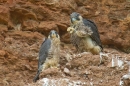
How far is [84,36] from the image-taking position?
8.70 m

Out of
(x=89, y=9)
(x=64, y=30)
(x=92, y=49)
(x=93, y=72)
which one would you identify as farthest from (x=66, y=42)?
(x=93, y=72)

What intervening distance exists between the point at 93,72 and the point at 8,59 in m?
1.90

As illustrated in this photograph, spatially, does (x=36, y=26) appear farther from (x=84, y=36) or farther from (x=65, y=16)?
(x=84, y=36)

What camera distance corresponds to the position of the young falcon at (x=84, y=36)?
870 centimetres

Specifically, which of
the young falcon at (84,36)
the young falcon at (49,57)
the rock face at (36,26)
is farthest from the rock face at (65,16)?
the young falcon at (49,57)

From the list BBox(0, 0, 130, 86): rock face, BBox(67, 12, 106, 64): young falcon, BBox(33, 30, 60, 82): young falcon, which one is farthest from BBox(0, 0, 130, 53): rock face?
BBox(33, 30, 60, 82): young falcon

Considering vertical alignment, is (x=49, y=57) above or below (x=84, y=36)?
below

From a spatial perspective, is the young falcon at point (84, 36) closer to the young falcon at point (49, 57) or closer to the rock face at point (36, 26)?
the young falcon at point (49, 57)

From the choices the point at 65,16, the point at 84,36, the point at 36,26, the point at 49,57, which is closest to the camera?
the point at 49,57

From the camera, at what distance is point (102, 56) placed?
27.2 ft

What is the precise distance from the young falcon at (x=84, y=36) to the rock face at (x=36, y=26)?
1.05 m

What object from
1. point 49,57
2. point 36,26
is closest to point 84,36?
point 49,57

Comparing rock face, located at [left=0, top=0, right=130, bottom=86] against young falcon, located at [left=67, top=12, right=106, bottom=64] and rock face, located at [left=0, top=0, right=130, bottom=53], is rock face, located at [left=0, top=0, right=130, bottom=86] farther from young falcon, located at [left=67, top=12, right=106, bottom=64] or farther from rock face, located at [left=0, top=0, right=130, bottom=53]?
young falcon, located at [left=67, top=12, right=106, bottom=64]

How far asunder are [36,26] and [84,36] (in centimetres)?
163
